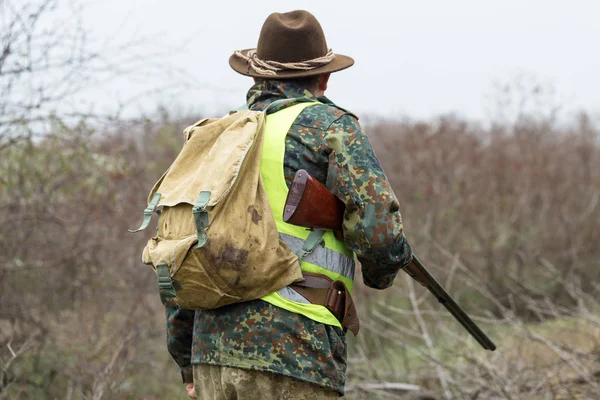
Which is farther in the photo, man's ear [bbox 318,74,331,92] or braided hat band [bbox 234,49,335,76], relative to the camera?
man's ear [bbox 318,74,331,92]

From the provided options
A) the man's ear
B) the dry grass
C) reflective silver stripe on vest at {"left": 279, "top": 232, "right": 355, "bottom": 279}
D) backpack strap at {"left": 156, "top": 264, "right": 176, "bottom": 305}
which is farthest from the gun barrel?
the dry grass

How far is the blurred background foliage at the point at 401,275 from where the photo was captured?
588cm

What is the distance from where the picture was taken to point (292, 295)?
274 cm

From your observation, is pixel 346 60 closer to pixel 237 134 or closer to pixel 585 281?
pixel 237 134

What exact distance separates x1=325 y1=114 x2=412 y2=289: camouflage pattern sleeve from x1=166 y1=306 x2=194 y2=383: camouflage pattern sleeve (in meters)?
0.75

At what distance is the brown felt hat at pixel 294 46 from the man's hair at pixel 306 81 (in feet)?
0.13

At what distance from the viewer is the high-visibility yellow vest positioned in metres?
2.73

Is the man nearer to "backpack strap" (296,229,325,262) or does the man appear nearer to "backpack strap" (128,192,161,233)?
"backpack strap" (296,229,325,262)

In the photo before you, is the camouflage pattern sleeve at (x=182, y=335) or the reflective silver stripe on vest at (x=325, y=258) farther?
the camouflage pattern sleeve at (x=182, y=335)

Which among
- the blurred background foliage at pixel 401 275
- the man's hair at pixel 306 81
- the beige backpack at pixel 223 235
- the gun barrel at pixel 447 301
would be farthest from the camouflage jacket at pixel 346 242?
the blurred background foliage at pixel 401 275

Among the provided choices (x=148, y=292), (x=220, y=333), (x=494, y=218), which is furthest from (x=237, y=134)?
(x=494, y=218)

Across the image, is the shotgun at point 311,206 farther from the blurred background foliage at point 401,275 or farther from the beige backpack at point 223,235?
the blurred background foliage at point 401,275

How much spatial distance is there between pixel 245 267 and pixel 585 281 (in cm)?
923

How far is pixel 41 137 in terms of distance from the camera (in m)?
5.99
